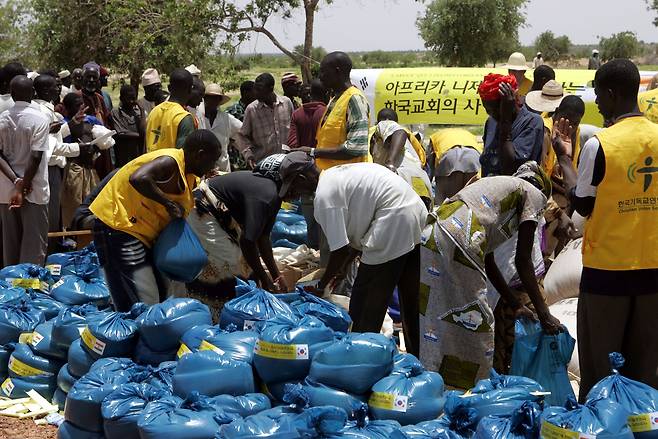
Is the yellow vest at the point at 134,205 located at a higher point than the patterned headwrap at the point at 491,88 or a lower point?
lower

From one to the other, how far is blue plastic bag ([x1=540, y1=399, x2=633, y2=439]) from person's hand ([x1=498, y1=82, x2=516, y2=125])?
2693 mm

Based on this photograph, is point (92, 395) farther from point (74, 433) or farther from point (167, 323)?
point (167, 323)

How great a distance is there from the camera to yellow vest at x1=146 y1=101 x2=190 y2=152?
23.3ft

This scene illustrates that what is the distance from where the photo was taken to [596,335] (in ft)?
14.0

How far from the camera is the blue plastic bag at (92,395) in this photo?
4.36 metres

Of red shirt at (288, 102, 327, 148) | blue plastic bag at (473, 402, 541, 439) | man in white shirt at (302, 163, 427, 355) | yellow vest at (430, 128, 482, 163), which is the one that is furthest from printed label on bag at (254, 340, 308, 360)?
red shirt at (288, 102, 327, 148)

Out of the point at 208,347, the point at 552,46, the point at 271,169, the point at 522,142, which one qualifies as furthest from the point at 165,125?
the point at 552,46

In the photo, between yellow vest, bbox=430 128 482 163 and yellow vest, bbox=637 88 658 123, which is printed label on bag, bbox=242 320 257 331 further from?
yellow vest, bbox=637 88 658 123

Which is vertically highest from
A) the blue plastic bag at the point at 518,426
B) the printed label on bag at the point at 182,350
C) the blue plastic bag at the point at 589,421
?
the blue plastic bag at the point at 589,421

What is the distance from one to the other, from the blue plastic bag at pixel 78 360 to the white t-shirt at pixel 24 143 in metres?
2.78

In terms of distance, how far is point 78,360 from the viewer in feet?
16.3

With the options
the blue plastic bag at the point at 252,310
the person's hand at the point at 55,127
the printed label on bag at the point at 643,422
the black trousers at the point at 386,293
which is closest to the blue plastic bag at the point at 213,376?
the blue plastic bag at the point at 252,310

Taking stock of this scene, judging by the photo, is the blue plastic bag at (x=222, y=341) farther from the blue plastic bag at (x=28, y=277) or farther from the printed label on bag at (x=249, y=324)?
the blue plastic bag at (x=28, y=277)

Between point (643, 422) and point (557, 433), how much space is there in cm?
33
